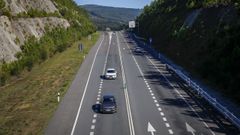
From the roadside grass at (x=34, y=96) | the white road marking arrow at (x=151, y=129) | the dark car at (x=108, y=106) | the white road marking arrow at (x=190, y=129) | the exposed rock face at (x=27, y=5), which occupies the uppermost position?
the exposed rock face at (x=27, y=5)

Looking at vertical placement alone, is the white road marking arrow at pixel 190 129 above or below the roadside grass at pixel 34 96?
above

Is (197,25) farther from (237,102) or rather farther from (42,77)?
(237,102)

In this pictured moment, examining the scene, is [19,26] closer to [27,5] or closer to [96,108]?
[27,5]

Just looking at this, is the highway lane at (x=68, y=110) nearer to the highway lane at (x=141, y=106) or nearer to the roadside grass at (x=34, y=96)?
the roadside grass at (x=34, y=96)

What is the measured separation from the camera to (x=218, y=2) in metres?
88.1

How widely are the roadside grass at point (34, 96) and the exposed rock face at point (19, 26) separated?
5.47 meters

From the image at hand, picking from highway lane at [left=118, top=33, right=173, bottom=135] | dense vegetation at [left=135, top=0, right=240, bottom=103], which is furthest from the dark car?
dense vegetation at [left=135, top=0, right=240, bottom=103]

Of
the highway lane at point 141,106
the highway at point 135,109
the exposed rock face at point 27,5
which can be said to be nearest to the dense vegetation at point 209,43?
the highway at point 135,109

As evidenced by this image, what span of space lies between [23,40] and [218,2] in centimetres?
3882

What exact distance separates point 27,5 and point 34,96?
65.8 m

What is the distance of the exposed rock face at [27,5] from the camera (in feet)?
325

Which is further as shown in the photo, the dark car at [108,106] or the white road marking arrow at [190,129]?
the dark car at [108,106]

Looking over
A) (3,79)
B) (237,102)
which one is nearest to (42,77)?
(3,79)

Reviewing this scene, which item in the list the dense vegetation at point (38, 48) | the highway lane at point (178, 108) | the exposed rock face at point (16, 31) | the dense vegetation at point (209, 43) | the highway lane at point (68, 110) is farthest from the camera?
the exposed rock face at point (16, 31)
